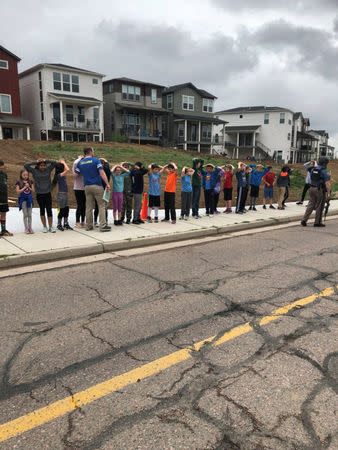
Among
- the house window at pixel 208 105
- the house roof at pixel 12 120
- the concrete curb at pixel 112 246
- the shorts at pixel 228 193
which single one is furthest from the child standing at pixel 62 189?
the house window at pixel 208 105

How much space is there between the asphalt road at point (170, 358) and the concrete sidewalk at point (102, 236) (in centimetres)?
80

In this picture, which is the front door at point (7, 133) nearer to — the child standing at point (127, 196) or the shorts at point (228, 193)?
the shorts at point (228, 193)

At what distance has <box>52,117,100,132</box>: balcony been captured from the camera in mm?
35781

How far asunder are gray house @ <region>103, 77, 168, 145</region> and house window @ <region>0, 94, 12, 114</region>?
36.3 ft

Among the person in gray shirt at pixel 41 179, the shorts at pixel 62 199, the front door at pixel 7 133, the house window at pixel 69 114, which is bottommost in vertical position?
the shorts at pixel 62 199

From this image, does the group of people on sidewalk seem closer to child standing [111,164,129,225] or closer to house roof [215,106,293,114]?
child standing [111,164,129,225]

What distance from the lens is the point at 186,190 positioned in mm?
10555

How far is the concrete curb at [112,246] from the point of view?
21.6 feet

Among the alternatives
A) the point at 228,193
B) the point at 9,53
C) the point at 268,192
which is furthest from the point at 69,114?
the point at 228,193

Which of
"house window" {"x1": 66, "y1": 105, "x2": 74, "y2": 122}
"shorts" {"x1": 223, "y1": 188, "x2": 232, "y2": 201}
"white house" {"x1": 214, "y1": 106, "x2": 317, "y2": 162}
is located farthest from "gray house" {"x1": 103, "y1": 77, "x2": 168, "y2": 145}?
"shorts" {"x1": 223, "y1": 188, "x2": 232, "y2": 201}

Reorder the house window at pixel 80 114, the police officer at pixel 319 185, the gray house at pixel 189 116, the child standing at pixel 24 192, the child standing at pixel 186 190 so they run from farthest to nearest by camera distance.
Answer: the gray house at pixel 189 116, the house window at pixel 80 114, the child standing at pixel 186 190, the police officer at pixel 319 185, the child standing at pixel 24 192

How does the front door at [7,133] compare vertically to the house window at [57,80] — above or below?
below

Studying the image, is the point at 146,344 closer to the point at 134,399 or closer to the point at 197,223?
the point at 134,399

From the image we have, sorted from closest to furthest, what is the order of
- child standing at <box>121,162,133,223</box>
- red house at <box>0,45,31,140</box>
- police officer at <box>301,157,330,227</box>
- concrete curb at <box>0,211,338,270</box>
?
concrete curb at <box>0,211,338,270</box>, child standing at <box>121,162,133,223</box>, police officer at <box>301,157,330,227</box>, red house at <box>0,45,31,140</box>
